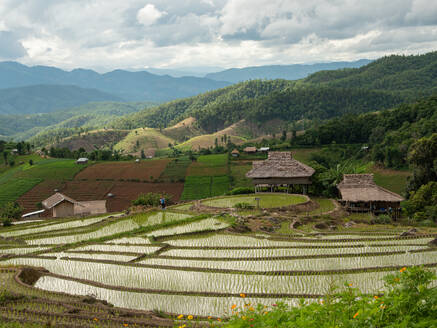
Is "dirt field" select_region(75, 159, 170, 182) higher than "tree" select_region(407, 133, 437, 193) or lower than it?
lower

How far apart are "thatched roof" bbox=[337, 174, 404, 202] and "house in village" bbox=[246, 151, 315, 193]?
161 inches

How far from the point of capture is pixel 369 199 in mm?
31250

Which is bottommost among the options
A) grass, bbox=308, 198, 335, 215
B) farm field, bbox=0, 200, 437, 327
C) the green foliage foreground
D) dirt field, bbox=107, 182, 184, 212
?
dirt field, bbox=107, 182, 184, 212

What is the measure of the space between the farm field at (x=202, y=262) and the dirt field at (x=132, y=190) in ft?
91.9

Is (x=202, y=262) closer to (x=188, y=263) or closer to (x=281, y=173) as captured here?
(x=188, y=263)

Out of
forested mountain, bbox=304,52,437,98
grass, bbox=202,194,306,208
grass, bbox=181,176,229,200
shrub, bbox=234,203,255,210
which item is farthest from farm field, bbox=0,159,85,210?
forested mountain, bbox=304,52,437,98

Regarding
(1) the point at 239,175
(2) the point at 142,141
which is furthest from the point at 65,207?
(2) the point at 142,141

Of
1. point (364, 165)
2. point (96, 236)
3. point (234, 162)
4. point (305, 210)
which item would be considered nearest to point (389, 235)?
point (305, 210)

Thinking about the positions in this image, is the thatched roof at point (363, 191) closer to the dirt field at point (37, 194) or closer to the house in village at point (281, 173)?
the house in village at point (281, 173)

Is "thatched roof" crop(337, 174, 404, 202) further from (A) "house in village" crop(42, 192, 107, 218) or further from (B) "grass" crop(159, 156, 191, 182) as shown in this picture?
(B) "grass" crop(159, 156, 191, 182)

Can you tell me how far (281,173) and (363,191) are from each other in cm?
822

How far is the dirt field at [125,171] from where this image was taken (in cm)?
6297

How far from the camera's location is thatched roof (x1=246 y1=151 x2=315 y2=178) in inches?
1483

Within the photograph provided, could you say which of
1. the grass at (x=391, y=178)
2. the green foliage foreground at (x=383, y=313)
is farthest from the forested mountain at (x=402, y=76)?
the green foliage foreground at (x=383, y=313)
